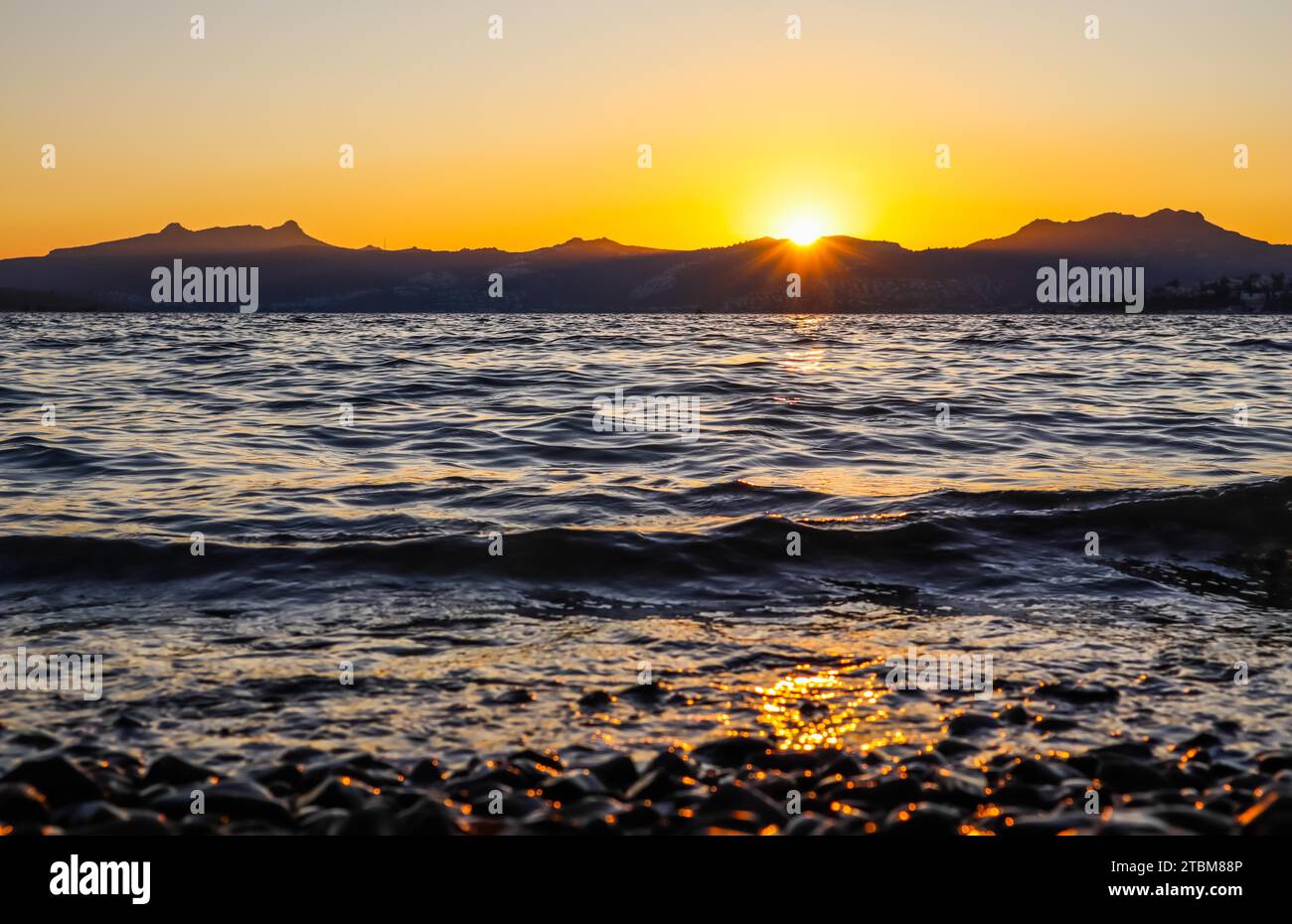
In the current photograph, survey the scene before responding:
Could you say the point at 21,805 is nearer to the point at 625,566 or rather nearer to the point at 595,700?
the point at 595,700

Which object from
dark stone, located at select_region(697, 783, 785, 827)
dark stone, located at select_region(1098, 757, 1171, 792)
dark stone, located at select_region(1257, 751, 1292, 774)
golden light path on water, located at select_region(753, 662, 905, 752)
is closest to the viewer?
dark stone, located at select_region(697, 783, 785, 827)

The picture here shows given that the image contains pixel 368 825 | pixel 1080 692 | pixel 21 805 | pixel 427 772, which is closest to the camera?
pixel 368 825

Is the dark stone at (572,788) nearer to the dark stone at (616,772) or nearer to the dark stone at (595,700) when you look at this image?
the dark stone at (616,772)

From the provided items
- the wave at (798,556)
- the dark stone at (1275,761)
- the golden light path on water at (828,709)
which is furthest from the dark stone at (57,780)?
the dark stone at (1275,761)

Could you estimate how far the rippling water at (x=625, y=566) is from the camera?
655cm

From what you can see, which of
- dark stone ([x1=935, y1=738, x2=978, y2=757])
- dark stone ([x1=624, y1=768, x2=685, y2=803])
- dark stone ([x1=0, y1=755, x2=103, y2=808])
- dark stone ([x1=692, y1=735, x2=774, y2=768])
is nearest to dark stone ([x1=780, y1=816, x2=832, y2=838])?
dark stone ([x1=624, y1=768, x2=685, y2=803])

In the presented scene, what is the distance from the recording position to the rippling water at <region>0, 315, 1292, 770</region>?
655 cm

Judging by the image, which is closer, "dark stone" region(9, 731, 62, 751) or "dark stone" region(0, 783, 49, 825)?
"dark stone" region(0, 783, 49, 825)

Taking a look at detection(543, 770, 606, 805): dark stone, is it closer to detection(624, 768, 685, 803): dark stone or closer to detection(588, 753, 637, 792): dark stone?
detection(588, 753, 637, 792): dark stone

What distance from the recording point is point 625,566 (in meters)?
10.9

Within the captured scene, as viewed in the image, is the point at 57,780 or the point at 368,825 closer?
the point at 368,825

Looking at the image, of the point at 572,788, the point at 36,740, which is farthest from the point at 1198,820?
the point at 36,740
